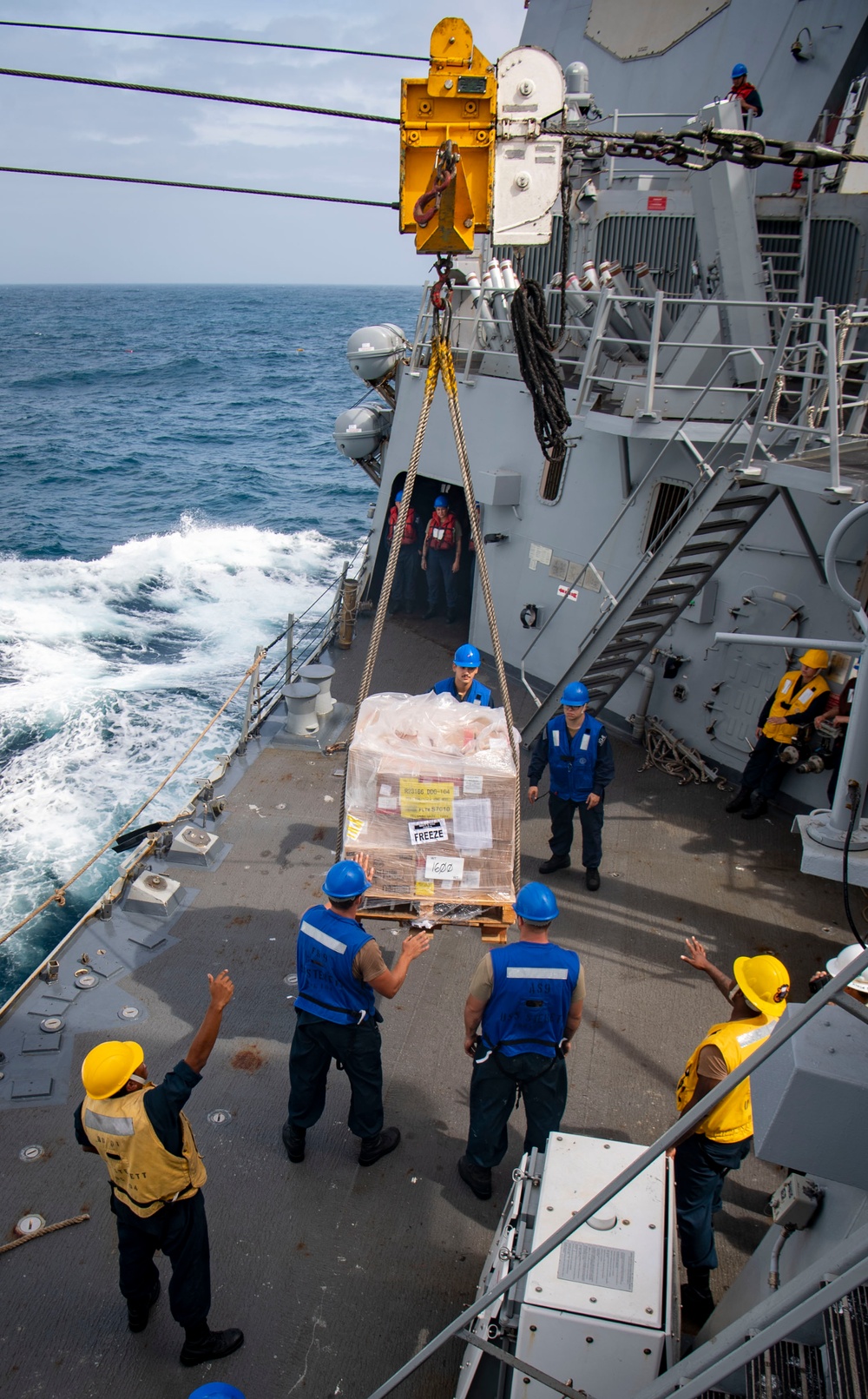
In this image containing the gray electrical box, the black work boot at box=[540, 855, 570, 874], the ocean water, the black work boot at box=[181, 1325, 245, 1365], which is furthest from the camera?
the ocean water

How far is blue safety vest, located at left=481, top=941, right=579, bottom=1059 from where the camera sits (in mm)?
3764

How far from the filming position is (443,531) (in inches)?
439

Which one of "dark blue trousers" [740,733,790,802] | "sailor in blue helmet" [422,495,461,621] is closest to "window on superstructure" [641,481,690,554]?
"dark blue trousers" [740,733,790,802]

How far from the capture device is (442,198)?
3775mm

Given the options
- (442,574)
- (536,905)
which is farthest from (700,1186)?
(442,574)

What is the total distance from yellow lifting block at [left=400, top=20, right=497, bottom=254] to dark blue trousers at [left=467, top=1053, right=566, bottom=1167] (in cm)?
352

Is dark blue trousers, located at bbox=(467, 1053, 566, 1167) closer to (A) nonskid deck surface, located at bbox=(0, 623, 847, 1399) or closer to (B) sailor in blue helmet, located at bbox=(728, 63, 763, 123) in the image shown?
(A) nonskid deck surface, located at bbox=(0, 623, 847, 1399)

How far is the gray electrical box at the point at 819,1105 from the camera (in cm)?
207

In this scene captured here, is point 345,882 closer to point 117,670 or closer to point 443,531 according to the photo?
point 443,531

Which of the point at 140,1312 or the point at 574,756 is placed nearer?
the point at 140,1312

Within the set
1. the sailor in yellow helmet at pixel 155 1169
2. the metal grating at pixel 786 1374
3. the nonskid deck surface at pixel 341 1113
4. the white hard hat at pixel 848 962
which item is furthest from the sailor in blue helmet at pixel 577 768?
the metal grating at pixel 786 1374

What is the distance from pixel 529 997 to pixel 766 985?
939 mm

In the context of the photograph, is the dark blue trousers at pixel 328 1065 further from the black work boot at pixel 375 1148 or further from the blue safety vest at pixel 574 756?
the blue safety vest at pixel 574 756

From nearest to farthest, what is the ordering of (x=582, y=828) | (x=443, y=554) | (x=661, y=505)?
(x=582, y=828) < (x=661, y=505) < (x=443, y=554)
